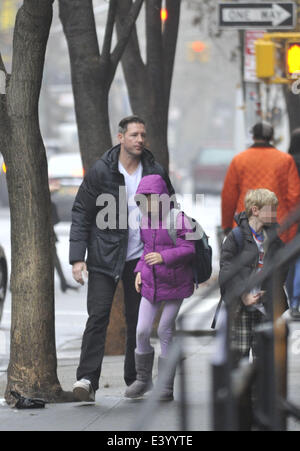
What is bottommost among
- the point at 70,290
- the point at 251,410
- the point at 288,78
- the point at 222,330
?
the point at 70,290

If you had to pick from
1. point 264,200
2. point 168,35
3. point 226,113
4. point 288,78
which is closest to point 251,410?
point 264,200

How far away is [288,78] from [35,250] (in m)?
6.97

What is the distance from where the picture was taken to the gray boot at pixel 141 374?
764cm

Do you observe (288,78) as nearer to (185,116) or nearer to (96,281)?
(96,281)

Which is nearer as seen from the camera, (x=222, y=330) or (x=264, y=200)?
(x=222, y=330)

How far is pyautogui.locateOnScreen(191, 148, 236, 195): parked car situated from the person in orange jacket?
27.9 m

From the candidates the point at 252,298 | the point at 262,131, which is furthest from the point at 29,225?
the point at 262,131

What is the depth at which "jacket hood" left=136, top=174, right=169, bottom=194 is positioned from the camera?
7.37 meters

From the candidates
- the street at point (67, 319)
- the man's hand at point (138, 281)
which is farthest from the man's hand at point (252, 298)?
the man's hand at point (138, 281)

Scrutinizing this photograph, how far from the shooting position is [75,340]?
36.8 feet

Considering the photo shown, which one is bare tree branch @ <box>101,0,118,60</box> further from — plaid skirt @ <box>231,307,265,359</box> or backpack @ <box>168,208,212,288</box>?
plaid skirt @ <box>231,307,265,359</box>

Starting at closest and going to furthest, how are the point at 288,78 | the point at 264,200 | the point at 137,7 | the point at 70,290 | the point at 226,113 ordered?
the point at 264,200, the point at 137,7, the point at 288,78, the point at 70,290, the point at 226,113

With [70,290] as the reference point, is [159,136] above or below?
above

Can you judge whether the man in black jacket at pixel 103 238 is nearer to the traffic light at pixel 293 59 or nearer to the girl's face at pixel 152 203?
the girl's face at pixel 152 203
